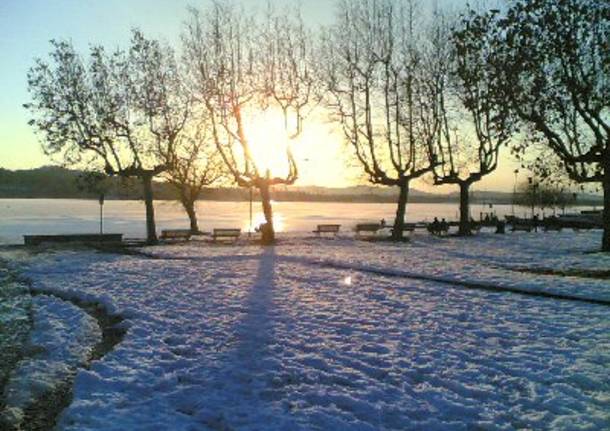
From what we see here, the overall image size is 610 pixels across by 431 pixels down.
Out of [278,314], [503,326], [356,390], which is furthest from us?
[278,314]

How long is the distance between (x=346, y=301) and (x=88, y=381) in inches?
273

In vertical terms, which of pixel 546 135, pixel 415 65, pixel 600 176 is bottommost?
pixel 600 176

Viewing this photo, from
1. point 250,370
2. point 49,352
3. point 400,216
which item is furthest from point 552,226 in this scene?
point 49,352

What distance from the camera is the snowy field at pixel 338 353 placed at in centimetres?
668

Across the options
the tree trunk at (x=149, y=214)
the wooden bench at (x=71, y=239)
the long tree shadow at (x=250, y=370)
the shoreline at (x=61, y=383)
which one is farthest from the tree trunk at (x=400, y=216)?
the shoreline at (x=61, y=383)

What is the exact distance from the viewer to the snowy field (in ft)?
21.9

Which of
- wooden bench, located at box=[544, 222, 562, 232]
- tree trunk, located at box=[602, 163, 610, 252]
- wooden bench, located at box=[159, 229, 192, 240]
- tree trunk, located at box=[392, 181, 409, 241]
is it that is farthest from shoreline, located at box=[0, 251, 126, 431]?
wooden bench, located at box=[544, 222, 562, 232]

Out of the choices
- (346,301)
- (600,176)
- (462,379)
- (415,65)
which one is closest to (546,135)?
(600,176)

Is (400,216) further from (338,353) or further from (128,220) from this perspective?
(128,220)

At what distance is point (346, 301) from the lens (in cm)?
1334

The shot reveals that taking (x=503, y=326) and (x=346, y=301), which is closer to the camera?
(x=503, y=326)

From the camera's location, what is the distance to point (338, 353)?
29.6ft

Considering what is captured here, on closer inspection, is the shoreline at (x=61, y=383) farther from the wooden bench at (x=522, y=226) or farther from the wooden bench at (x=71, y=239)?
the wooden bench at (x=522, y=226)

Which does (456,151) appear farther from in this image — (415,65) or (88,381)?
(88,381)
